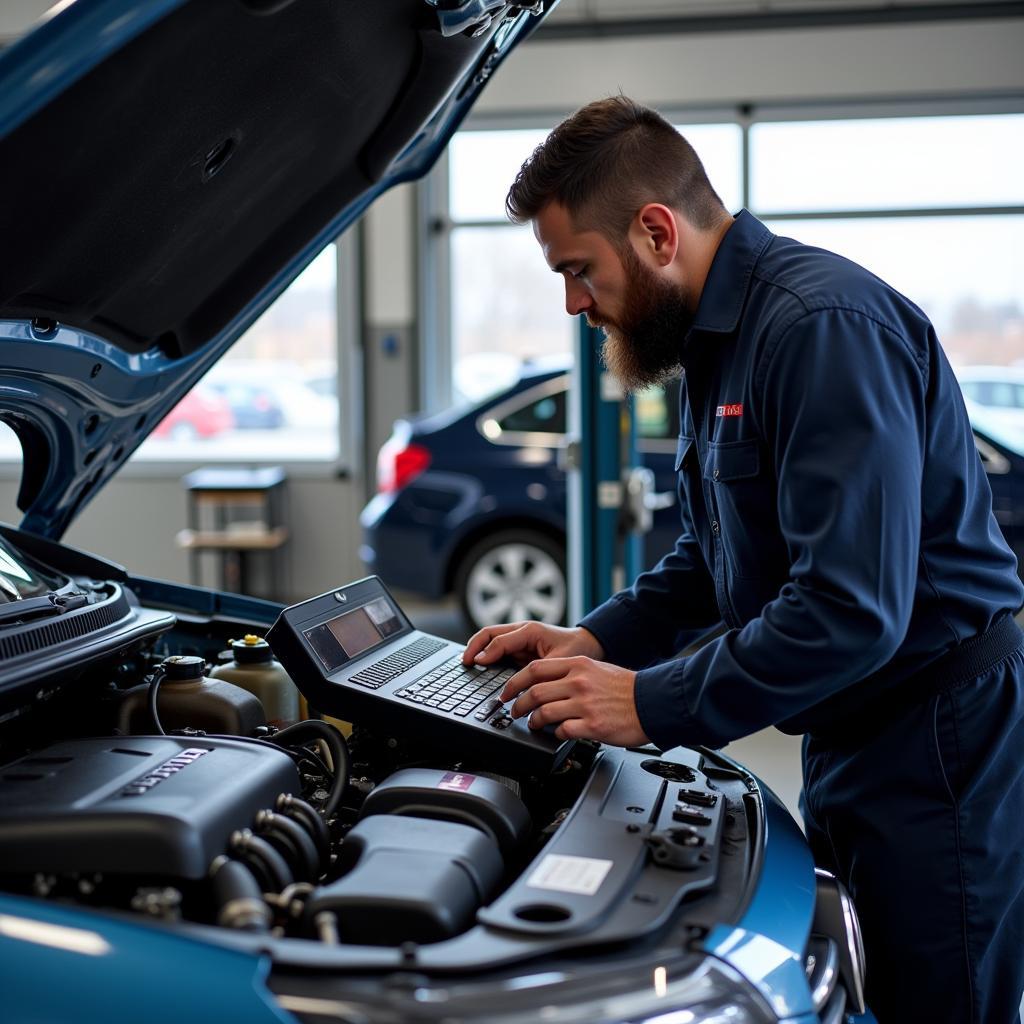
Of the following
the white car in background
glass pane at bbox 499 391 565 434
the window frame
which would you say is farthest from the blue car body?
the white car in background

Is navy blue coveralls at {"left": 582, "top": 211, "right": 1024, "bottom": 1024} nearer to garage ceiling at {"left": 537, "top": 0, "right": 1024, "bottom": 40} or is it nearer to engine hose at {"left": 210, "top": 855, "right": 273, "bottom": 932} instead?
engine hose at {"left": 210, "top": 855, "right": 273, "bottom": 932}

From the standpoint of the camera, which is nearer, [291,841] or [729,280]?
[291,841]

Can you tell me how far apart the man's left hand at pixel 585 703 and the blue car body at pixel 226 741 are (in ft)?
0.31

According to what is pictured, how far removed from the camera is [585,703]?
137 cm

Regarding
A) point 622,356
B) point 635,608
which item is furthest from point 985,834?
point 622,356

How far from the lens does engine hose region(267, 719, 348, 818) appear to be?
1.41 m

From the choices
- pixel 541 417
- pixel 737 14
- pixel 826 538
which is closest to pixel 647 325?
pixel 826 538

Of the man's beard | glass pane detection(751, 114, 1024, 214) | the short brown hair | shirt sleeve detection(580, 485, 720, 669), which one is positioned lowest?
shirt sleeve detection(580, 485, 720, 669)

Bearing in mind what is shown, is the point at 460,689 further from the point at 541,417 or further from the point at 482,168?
the point at 482,168

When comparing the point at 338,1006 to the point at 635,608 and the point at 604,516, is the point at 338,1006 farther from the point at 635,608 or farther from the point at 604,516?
the point at 604,516

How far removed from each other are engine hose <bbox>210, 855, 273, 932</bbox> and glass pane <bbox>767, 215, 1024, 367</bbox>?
20.9 ft

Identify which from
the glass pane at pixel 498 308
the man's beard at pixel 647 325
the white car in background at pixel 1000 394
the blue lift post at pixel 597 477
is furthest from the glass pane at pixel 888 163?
the man's beard at pixel 647 325

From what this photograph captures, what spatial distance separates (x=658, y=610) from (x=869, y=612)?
605mm

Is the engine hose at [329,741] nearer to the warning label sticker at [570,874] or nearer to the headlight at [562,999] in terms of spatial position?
the warning label sticker at [570,874]
